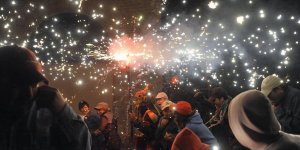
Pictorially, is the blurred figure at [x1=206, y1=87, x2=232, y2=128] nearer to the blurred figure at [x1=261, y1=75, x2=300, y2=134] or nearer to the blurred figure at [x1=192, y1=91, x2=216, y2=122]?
the blurred figure at [x1=261, y1=75, x2=300, y2=134]

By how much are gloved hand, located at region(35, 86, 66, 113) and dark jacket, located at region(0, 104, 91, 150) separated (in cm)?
5

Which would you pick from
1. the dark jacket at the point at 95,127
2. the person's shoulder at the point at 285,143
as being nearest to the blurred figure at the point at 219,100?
the dark jacket at the point at 95,127

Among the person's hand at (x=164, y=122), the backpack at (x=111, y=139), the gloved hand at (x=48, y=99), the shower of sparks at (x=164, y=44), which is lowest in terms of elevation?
the backpack at (x=111, y=139)

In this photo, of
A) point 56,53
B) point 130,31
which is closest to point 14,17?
point 56,53

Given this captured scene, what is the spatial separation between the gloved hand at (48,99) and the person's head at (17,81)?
5 centimetres

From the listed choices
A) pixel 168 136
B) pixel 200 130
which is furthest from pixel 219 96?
pixel 200 130

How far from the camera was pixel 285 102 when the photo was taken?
623 centimetres

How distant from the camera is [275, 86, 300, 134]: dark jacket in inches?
235

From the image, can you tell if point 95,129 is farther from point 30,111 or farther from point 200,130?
point 30,111

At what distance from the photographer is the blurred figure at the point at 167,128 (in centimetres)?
812

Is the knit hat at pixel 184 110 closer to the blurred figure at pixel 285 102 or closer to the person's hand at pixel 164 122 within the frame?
the blurred figure at pixel 285 102

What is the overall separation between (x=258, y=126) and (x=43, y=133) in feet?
6.09

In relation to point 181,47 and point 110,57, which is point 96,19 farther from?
point 181,47

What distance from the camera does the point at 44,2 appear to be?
12562 millimetres
